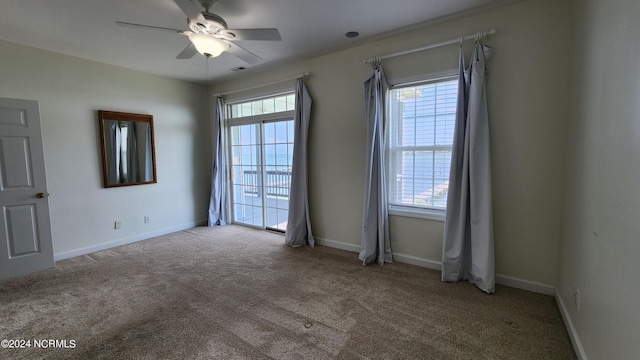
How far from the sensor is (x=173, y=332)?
6.88 feet

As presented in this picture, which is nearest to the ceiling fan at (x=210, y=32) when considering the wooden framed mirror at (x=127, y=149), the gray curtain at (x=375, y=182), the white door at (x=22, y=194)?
the gray curtain at (x=375, y=182)

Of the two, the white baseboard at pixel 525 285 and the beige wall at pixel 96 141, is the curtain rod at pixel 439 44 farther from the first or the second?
the beige wall at pixel 96 141

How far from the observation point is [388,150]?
3.32 metres

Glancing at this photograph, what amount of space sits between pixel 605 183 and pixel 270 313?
2.48 m

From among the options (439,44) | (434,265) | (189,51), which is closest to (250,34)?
(189,51)

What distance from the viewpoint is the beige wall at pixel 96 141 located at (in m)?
3.43

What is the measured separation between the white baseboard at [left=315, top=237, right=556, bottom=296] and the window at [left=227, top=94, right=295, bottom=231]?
45.7 inches

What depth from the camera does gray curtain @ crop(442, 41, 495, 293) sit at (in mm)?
2588

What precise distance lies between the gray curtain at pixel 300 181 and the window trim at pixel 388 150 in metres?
1.22

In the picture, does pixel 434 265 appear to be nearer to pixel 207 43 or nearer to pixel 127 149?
pixel 207 43

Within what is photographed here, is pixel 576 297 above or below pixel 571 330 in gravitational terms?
above

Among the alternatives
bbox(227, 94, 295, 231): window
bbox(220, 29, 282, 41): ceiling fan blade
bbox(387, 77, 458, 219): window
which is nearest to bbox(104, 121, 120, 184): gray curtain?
bbox(227, 94, 295, 231): window

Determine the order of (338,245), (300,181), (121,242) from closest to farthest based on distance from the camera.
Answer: (338,245) < (300,181) < (121,242)

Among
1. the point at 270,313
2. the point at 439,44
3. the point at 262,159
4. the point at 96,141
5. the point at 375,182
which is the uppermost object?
the point at 439,44
